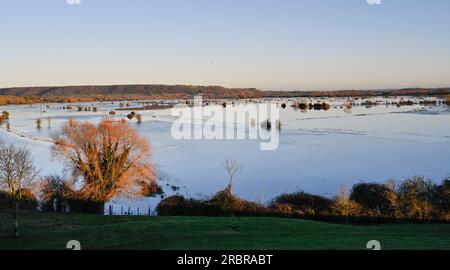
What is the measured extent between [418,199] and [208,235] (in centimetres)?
1487

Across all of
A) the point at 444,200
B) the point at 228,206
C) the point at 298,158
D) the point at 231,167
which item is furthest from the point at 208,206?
the point at 298,158

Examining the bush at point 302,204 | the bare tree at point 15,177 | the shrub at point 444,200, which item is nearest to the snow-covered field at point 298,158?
the bush at point 302,204

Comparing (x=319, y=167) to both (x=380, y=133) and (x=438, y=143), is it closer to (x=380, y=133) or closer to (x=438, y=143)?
(x=438, y=143)

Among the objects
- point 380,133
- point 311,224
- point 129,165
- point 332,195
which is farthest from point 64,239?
point 380,133

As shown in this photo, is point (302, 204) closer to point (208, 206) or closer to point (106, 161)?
point (208, 206)

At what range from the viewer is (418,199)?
86.7ft

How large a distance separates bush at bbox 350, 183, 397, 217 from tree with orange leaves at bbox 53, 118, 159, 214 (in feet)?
45.9

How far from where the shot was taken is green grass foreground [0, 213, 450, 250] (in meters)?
15.1

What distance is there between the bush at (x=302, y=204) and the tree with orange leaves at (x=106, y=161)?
30.4 ft

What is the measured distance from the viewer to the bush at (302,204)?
27.1 metres

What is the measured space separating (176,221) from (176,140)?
3493 cm

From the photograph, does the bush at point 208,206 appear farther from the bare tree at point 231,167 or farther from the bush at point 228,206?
the bare tree at point 231,167

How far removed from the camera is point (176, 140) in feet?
184

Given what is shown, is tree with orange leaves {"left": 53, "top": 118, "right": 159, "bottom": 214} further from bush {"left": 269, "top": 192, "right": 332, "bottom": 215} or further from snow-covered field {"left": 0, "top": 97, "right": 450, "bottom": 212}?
bush {"left": 269, "top": 192, "right": 332, "bottom": 215}
